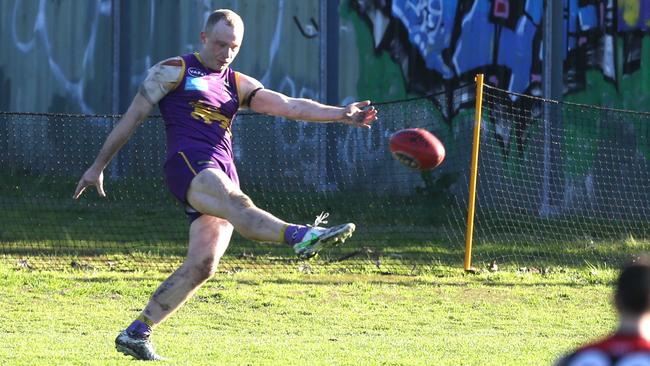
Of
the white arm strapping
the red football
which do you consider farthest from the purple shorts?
the red football

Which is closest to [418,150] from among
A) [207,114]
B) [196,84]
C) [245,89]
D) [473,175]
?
[245,89]

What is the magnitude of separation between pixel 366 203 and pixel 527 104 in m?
3.19

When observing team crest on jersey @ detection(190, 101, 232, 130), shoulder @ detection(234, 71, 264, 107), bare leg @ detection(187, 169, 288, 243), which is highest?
shoulder @ detection(234, 71, 264, 107)

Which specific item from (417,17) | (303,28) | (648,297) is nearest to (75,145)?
(303,28)

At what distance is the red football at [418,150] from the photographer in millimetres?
7832

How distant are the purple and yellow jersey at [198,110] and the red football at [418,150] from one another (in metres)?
1.11

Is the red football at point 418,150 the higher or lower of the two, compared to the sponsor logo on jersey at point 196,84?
lower

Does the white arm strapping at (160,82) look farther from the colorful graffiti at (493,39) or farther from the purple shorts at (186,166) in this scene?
the colorful graffiti at (493,39)

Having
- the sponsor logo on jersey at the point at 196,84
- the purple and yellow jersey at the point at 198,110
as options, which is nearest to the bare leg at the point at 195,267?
the purple and yellow jersey at the point at 198,110

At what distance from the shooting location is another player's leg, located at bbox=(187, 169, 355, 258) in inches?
259

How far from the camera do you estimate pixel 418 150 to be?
7844mm

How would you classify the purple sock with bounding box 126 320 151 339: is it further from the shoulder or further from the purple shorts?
the shoulder

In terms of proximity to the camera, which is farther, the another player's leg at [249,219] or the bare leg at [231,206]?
the bare leg at [231,206]

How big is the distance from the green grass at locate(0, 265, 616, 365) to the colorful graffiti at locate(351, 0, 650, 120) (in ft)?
19.7
